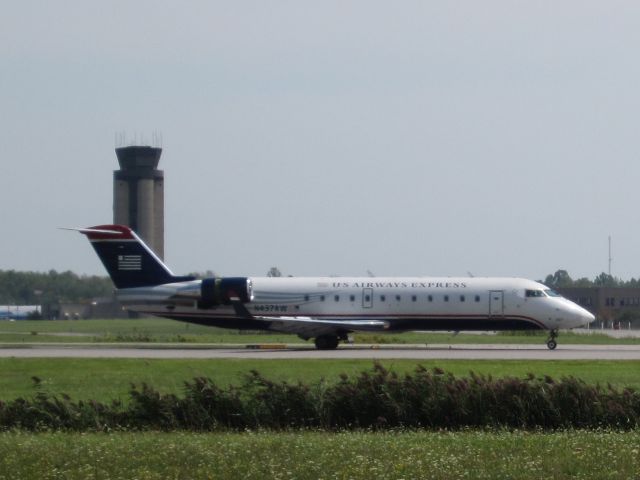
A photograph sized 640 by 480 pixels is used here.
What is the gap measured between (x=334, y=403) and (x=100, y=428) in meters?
4.27

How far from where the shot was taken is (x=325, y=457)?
16094mm

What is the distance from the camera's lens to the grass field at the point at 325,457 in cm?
1513

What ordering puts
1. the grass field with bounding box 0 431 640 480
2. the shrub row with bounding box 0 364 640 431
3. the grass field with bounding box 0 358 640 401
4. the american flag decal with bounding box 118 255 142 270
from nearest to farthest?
the grass field with bounding box 0 431 640 480, the shrub row with bounding box 0 364 640 431, the grass field with bounding box 0 358 640 401, the american flag decal with bounding box 118 255 142 270

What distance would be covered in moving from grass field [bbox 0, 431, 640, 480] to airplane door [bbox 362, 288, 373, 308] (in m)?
30.0

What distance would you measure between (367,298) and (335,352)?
15.0 feet

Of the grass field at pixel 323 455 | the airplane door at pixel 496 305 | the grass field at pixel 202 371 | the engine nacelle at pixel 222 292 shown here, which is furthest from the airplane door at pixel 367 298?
the grass field at pixel 323 455

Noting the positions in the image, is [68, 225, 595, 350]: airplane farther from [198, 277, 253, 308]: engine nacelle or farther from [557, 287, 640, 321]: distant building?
[557, 287, 640, 321]: distant building

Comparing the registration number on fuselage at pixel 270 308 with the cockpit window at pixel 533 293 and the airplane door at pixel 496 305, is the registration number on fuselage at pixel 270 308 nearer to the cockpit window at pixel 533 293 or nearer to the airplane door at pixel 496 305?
the airplane door at pixel 496 305

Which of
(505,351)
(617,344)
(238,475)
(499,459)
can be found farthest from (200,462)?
(617,344)

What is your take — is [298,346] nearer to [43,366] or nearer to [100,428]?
[43,366]

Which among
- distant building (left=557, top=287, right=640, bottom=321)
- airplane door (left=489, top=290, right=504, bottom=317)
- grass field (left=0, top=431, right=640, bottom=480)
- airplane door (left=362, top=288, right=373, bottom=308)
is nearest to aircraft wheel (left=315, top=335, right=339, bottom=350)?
airplane door (left=362, top=288, right=373, bottom=308)

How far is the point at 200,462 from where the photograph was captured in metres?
15.9

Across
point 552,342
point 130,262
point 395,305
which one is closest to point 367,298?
point 395,305

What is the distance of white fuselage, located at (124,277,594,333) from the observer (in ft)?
156
